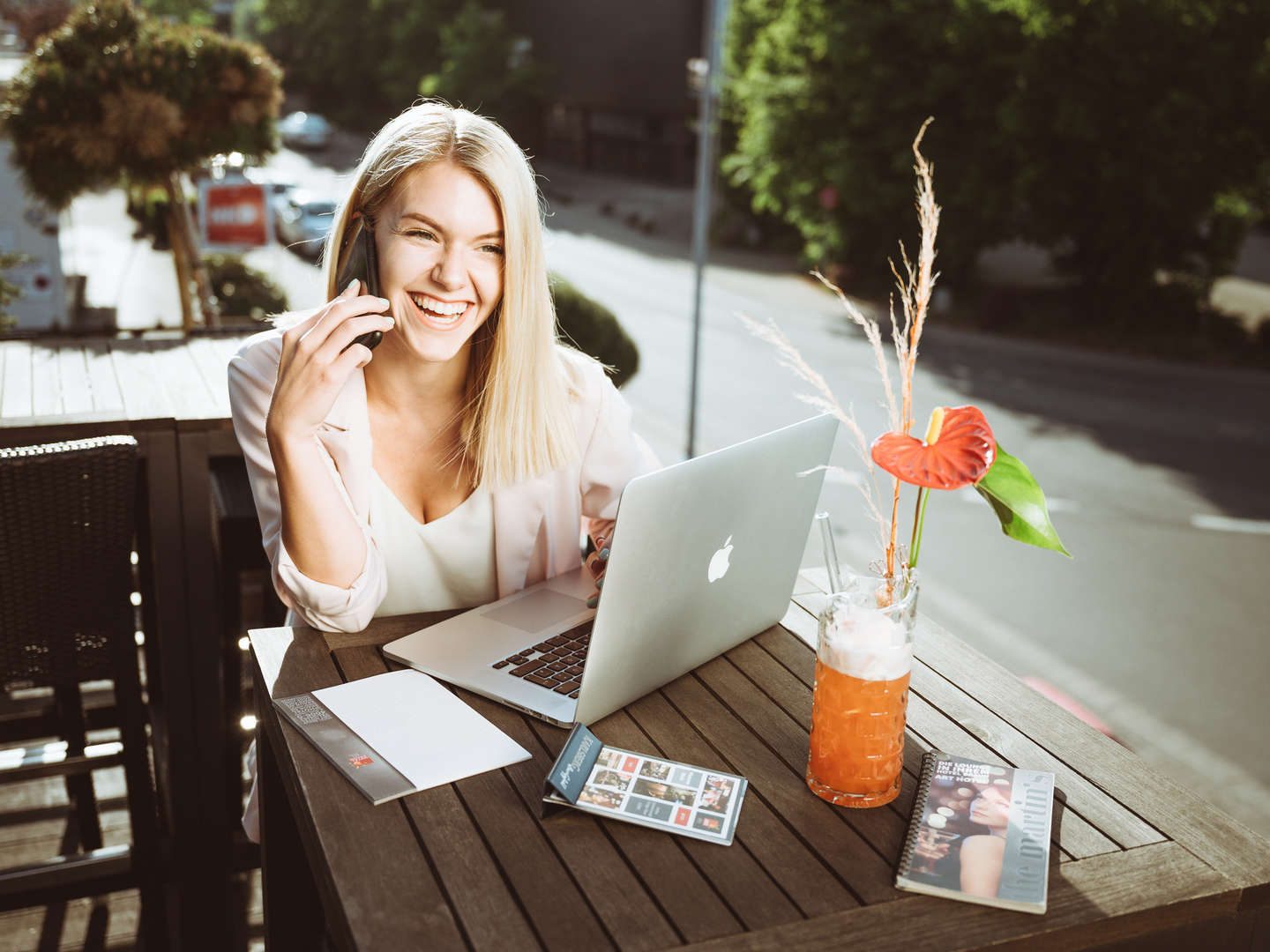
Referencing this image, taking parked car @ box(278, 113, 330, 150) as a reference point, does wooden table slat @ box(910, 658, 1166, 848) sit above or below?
above

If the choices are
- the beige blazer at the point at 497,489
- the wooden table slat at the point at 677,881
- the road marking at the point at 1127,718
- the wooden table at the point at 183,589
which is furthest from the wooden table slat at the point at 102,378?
the road marking at the point at 1127,718

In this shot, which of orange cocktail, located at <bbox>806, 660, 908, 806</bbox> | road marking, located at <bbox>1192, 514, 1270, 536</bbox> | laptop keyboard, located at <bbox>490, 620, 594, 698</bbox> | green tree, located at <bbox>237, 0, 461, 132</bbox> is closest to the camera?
orange cocktail, located at <bbox>806, 660, 908, 806</bbox>

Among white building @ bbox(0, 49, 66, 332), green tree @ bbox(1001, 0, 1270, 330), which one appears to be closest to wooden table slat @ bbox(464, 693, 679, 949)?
white building @ bbox(0, 49, 66, 332)

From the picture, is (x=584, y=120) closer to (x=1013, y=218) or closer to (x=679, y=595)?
(x=1013, y=218)

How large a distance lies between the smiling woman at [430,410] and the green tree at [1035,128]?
40.4ft

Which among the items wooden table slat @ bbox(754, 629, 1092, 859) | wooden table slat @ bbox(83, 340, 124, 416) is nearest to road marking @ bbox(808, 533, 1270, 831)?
wooden table slat @ bbox(754, 629, 1092, 859)

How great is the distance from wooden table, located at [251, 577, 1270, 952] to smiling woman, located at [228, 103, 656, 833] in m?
0.30

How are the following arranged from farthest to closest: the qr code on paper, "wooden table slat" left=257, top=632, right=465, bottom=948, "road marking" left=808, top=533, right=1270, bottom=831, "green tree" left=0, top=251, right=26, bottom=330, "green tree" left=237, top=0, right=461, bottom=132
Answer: "green tree" left=237, top=0, right=461, bottom=132
"green tree" left=0, top=251, right=26, bottom=330
"road marking" left=808, top=533, right=1270, bottom=831
the qr code on paper
"wooden table slat" left=257, top=632, right=465, bottom=948

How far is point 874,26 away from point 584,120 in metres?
17.1

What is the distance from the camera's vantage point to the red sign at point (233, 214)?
5.65 metres

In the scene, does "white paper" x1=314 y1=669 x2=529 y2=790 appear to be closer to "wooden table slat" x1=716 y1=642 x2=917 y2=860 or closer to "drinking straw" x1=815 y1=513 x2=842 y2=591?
"wooden table slat" x1=716 y1=642 x2=917 y2=860

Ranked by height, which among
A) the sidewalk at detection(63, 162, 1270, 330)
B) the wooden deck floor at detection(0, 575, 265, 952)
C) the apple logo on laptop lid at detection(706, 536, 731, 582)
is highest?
the apple logo on laptop lid at detection(706, 536, 731, 582)

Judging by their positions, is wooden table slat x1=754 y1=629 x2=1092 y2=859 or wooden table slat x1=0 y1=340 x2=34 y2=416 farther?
wooden table slat x1=0 y1=340 x2=34 y2=416

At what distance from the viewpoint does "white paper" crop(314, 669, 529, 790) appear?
1412mm
